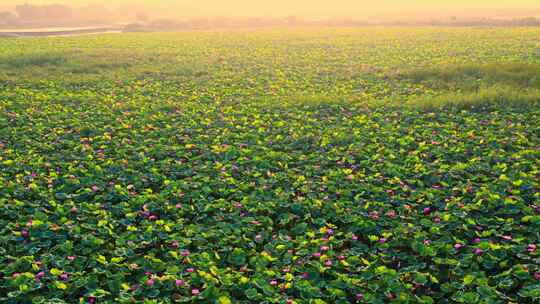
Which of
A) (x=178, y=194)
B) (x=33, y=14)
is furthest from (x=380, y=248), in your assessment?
(x=33, y=14)

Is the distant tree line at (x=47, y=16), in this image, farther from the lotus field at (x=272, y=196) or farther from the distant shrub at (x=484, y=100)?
the distant shrub at (x=484, y=100)

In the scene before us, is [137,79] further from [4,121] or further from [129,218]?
[129,218]

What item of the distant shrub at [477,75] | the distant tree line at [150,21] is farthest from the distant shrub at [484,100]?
the distant tree line at [150,21]

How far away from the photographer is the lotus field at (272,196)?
178 inches

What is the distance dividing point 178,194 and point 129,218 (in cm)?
91

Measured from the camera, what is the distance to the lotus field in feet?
14.8

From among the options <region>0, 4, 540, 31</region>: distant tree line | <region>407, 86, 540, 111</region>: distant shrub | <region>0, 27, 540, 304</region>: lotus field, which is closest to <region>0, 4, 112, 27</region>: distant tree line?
<region>0, 4, 540, 31</region>: distant tree line

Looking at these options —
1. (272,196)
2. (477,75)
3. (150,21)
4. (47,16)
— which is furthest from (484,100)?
(47,16)

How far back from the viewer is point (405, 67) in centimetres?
1867

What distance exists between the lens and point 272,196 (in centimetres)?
655

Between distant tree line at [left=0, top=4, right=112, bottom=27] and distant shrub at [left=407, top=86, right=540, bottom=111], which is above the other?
distant tree line at [left=0, top=4, right=112, bottom=27]

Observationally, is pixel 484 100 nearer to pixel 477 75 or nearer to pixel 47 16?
pixel 477 75

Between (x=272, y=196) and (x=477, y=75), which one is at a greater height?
(x=477, y=75)

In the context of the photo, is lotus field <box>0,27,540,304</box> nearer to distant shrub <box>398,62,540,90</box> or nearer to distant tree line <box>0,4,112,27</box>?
distant shrub <box>398,62,540,90</box>
